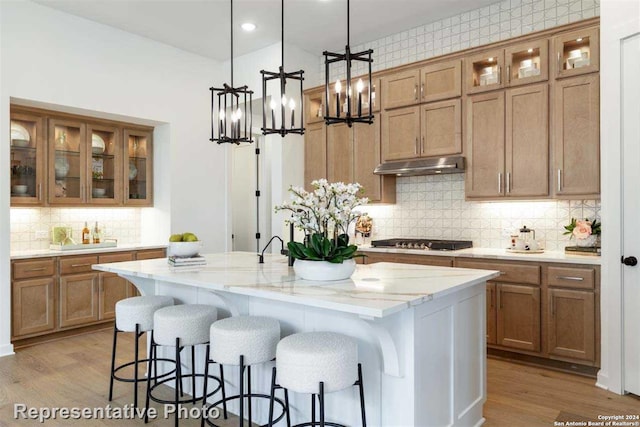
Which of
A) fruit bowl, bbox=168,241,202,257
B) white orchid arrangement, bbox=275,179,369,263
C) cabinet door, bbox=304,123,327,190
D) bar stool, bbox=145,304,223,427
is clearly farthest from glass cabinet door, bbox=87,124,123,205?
white orchid arrangement, bbox=275,179,369,263

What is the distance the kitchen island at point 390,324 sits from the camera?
200 cm

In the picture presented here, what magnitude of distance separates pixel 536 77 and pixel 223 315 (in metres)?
3.21

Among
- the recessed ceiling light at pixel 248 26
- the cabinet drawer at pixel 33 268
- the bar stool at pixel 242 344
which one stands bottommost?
the bar stool at pixel 242 344

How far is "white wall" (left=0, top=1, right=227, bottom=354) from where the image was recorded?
4148mm

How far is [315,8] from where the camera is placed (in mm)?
4496

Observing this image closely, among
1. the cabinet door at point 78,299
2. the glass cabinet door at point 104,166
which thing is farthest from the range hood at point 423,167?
the cabinet door at point 78,299

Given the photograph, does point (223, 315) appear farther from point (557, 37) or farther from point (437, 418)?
point (557, 37)

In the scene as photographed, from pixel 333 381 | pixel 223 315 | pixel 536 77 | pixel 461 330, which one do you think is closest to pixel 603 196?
pixel 536 77

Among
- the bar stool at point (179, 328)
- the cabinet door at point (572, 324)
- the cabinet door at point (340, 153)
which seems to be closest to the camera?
the bar stool at point (179, 328)

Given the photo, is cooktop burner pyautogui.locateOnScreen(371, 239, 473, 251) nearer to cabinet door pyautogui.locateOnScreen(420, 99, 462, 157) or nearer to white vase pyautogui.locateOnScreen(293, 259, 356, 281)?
cabinet door pyautogui.locateOnScreen(420, 99, 462, 157)

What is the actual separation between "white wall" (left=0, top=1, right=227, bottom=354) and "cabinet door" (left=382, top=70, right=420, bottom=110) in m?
2.45

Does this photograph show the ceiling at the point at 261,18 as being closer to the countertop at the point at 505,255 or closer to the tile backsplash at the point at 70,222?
the tile backsplash at the point at 70,222

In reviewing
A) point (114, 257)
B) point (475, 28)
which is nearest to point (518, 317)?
point (475, 28)

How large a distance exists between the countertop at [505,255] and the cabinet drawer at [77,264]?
9.50ft
